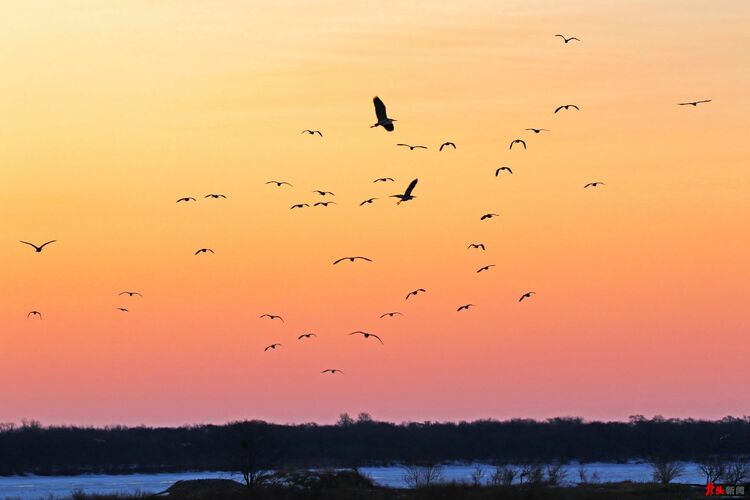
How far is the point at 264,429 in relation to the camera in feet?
255

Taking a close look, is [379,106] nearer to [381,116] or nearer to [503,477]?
[381,116]

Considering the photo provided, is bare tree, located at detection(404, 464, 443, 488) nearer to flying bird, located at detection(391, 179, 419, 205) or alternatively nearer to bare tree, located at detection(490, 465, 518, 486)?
bare tree, located at detection(490, 465, 518, 486)

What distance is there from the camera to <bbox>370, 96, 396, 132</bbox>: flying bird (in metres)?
33.5

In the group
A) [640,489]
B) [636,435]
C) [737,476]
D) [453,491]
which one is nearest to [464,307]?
[453,491]

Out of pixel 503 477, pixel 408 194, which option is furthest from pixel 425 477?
pixel 408 194

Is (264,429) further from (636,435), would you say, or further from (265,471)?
(636,435)

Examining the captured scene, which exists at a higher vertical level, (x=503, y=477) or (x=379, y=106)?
(x=379, y=106)

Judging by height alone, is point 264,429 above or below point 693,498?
above

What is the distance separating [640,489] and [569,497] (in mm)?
5632

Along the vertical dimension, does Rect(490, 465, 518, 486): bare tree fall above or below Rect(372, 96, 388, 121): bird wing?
below

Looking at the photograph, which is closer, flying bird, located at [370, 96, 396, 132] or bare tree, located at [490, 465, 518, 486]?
flying bird, located at [370, 96, 396, 132]

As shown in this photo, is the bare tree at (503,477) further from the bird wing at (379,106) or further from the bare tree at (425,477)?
the bird wing at (379,106)

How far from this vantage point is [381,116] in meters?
34.3

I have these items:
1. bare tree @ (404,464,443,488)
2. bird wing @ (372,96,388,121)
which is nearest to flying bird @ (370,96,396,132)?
bird wing @ (372,96,388,121)
